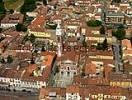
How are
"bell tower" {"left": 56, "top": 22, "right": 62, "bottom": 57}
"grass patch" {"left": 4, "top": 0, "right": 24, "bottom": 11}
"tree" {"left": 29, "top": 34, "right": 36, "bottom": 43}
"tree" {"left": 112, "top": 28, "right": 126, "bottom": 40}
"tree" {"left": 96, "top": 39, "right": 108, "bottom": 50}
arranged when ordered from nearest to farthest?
1. "bell tower" {"left": 56, "top": 22, "right": 62, "bottom": 57}
2. "tree" {"left": 96, "top": 39, "right": 108, "bottom": 50}
3. "tree" {"left": 29, "top": 34, "right": 36, "bottom": 43}
4. "tree" {"left": 112, "top": 28, "right": 126, "bottom": 40}
5. "grass patch" {"left": 4, "top": 0, "right": 24, "bottom": 11}

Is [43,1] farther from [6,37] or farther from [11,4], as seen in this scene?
[6,37]

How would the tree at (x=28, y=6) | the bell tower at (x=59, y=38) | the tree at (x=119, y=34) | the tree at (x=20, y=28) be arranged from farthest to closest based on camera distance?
the tree at (x=28, y=6) → the tree at (x=20, y=28) → the tree at (x=119, y=34) → the bell tower at (x=59, y=38)

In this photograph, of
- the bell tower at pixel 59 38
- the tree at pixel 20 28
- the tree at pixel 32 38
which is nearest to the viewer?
the bell tower at pixel 59 38

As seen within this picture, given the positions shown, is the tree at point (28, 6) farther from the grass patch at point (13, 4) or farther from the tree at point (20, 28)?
the tree at point (20, 28)

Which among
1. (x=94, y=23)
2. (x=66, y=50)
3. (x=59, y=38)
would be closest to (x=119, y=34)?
(x=94, y=23)

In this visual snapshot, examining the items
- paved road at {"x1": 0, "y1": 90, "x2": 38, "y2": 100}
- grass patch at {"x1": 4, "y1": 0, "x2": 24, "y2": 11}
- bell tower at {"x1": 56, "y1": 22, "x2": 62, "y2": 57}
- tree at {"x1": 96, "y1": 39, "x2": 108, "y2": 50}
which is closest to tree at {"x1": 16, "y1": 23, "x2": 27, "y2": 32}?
bell tower at {"x1": 56, "y1": 22, "x2": 62, "y2": 57}

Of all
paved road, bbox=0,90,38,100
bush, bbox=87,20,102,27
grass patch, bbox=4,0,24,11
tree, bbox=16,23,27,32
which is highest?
bush, bbox=87,20,102,27

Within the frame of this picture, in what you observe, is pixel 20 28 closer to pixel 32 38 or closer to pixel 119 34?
pixel 32 38

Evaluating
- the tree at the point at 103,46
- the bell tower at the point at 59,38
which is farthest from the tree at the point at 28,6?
the tree at the point at 103,46

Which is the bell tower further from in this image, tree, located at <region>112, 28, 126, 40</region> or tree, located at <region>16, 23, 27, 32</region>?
tree, located at <region>112, 28, 126, 40</region>
